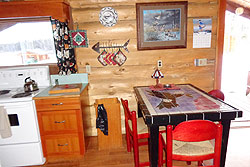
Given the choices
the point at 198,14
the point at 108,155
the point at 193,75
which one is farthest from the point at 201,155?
the point at 198,14

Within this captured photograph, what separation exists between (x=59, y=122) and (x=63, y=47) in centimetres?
100

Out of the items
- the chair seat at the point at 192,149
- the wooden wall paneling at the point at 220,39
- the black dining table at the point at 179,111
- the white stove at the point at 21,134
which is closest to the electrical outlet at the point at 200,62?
the wooden wall paneling at the point at 220,39

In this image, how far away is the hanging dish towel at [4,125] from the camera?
6.89 feet

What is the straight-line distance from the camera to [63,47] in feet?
8.35

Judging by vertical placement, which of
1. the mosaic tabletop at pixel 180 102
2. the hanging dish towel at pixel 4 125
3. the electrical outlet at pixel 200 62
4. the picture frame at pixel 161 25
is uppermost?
the picture frame at pixel 161 25

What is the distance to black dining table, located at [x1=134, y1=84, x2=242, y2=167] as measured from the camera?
159cm

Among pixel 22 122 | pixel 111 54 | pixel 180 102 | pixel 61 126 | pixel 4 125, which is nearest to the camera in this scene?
pixel 180 102

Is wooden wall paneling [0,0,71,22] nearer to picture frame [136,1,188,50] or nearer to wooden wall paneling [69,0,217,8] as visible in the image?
wooden wall paneling [69,0,217,8]

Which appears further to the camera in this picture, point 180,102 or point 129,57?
point 129,57

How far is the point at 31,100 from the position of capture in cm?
223

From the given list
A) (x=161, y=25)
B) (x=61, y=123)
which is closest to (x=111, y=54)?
(x=161, y=25)

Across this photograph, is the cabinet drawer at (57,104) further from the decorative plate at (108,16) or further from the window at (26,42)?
the decorative plate at (108,16)

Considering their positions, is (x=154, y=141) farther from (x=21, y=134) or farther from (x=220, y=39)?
(x=220, y=39)

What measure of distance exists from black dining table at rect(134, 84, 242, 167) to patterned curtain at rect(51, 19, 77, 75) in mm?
1155
